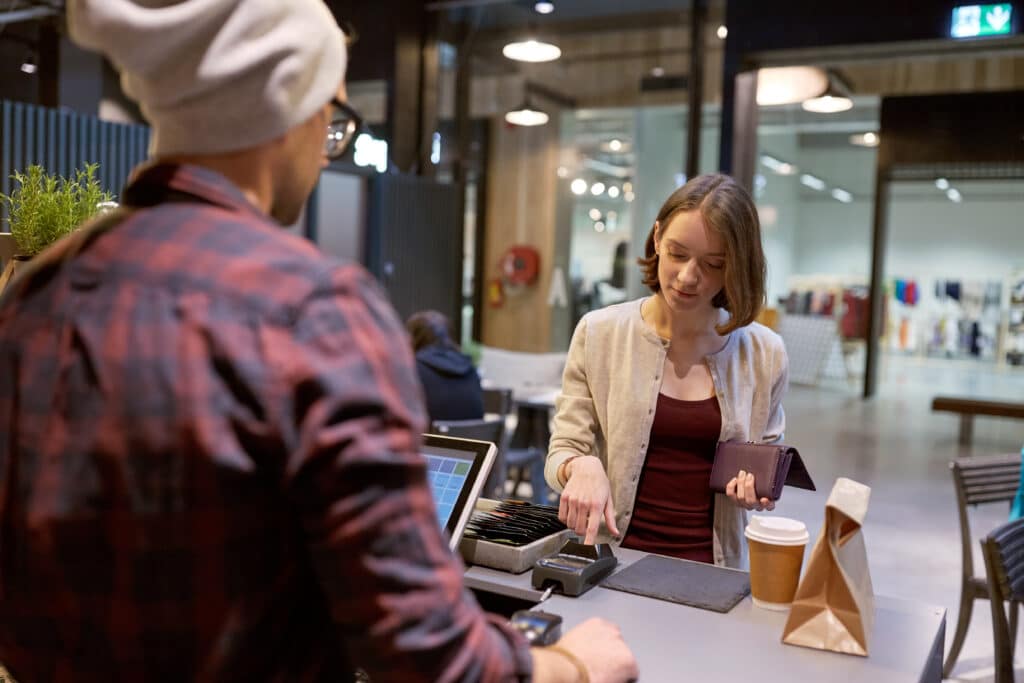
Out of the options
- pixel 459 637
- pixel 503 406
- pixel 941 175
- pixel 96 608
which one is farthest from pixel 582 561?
pixel 941 175

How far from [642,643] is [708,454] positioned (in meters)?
0.73

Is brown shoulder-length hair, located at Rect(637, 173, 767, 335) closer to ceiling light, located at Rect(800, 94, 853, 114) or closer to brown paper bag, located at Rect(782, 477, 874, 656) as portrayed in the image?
brown paper bag, located at Rect(782, 477, 874, 656)

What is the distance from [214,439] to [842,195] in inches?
540

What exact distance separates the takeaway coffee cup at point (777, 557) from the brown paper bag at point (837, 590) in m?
0.12

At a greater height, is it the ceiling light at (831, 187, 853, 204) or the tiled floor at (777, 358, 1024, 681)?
the ceiling light at (831, 187, 853, 204)

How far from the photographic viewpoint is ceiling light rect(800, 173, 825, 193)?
1221 cm

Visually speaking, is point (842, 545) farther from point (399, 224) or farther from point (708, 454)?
point (399, 224)

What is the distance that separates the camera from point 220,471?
0.69 metres

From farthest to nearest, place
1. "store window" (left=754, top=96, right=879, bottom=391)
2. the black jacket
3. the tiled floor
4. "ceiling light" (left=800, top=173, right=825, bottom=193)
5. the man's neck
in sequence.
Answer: "store window" (left=754, top=96, right=879, bottom=391) < "ceiling light" (left=800, top=173, right=825, bottom=193) < the tiled floor < the black jacket < the man's neck

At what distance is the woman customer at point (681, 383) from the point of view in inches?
77.7

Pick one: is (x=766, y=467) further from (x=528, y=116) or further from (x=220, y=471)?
(x=528, y=116)

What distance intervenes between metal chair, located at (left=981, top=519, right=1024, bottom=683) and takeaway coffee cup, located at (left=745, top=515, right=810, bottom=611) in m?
1.41

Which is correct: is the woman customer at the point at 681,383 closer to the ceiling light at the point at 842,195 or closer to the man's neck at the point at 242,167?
A: the man's neck at the point at 242,167

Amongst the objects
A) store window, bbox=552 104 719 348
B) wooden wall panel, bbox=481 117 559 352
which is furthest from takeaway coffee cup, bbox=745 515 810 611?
wooden wall panel, bbox=481 117 559 352
